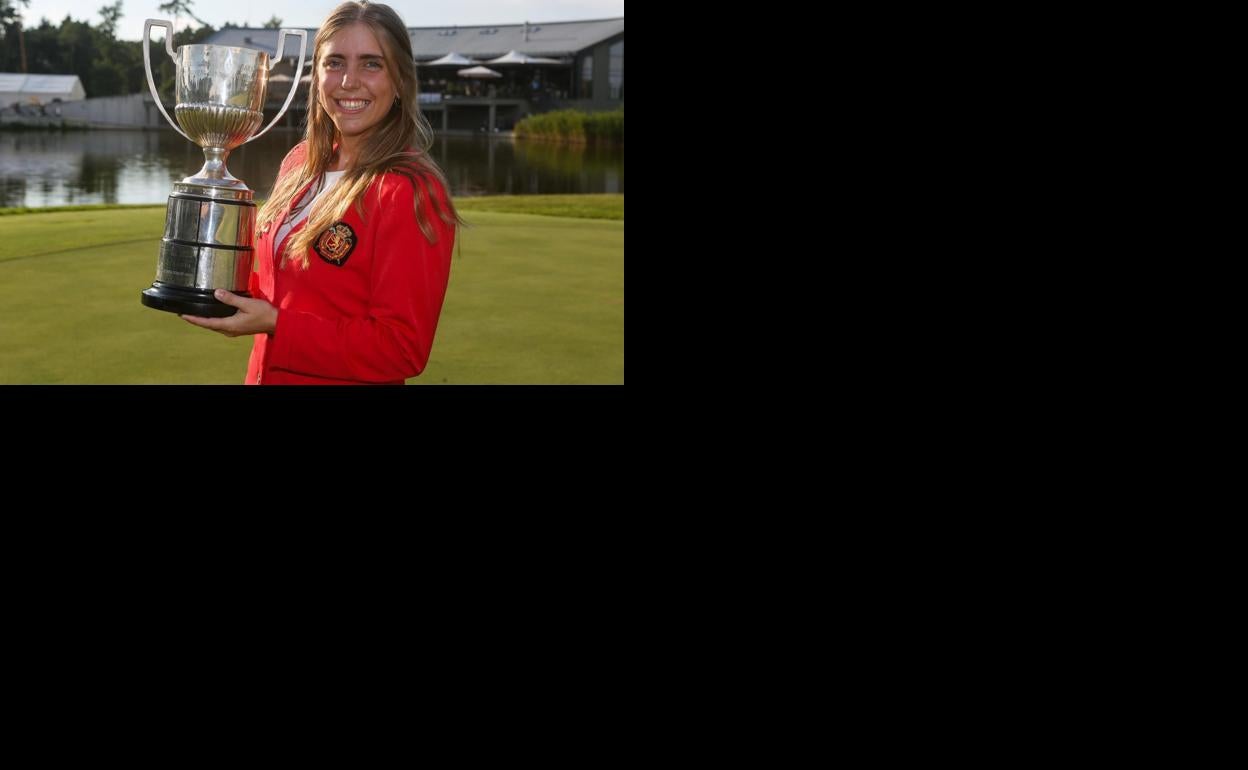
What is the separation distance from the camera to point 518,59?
10.4 m

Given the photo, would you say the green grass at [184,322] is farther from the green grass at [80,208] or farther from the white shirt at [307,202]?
the white shirt at [307,202]

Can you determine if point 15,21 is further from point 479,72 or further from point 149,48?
point 479,72

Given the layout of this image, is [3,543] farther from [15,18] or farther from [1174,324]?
[15,18]

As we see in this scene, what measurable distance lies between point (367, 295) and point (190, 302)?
26 centimetres

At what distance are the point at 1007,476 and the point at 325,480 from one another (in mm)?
1270

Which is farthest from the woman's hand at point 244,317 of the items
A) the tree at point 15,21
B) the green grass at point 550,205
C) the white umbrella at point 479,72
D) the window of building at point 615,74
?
the window of building at point 615,74

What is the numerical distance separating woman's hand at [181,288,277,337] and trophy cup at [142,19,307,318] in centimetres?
1

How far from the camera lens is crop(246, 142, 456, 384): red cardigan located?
1889mm

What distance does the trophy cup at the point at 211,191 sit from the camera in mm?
1945

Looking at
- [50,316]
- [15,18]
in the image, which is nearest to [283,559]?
[15,18]

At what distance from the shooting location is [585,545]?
2.53 meters

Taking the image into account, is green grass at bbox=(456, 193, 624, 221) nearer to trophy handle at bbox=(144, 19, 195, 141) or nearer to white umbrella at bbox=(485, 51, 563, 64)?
white umbrella at bbox=(485, 51, 563, 64)

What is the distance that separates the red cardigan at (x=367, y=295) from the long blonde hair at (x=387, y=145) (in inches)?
0.4

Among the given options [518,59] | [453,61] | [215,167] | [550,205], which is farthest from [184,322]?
[518,59]
